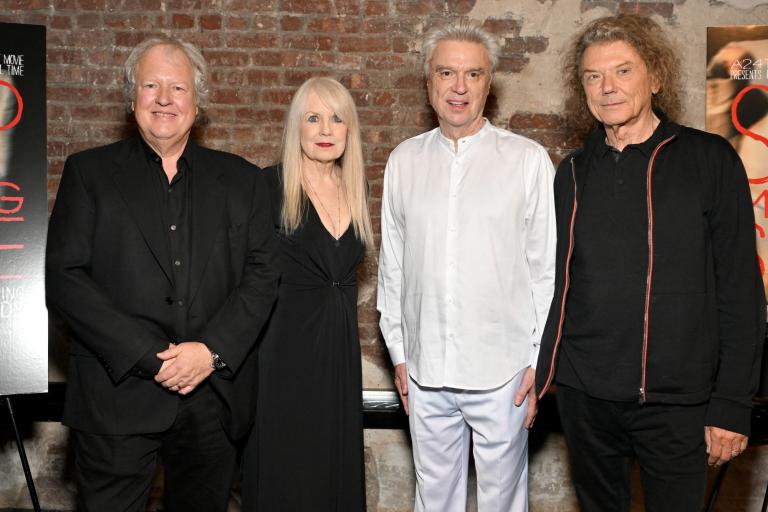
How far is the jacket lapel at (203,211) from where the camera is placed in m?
2.66

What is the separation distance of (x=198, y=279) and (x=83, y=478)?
0.75m

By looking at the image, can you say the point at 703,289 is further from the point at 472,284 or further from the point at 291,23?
the point at 291,23

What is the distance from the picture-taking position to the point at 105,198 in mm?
2602

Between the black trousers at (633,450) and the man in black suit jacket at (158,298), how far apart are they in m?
1.16

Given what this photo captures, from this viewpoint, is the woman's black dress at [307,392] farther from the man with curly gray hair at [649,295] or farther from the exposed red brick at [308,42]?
the exposed red brick at [308,42]

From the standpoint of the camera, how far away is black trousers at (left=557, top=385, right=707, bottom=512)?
2.46 meters

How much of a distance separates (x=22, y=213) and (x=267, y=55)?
4.59ft

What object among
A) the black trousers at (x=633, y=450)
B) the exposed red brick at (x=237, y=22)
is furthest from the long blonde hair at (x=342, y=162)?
the black trousers at (x=633, y=450)

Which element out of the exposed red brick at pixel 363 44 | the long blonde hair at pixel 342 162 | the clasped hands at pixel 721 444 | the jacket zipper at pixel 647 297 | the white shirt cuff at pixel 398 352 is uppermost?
the exposed red brick at pixel 363 44

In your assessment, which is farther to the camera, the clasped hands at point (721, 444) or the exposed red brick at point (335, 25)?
the exposed red brick at point (335, 25)

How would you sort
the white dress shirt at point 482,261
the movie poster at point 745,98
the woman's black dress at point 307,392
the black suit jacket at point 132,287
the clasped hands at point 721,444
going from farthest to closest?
the movie poster at point 745,98
the woman's black dress at point 307,392
the white dress shirt at point 482,261
the black suit jacket at point 132,287
the clasped hands at point 721,444

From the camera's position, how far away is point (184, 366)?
2557mm

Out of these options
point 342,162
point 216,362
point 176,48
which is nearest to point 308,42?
point 342,162

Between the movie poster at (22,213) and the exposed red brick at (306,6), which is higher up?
the exposed red brick at (306,6)
